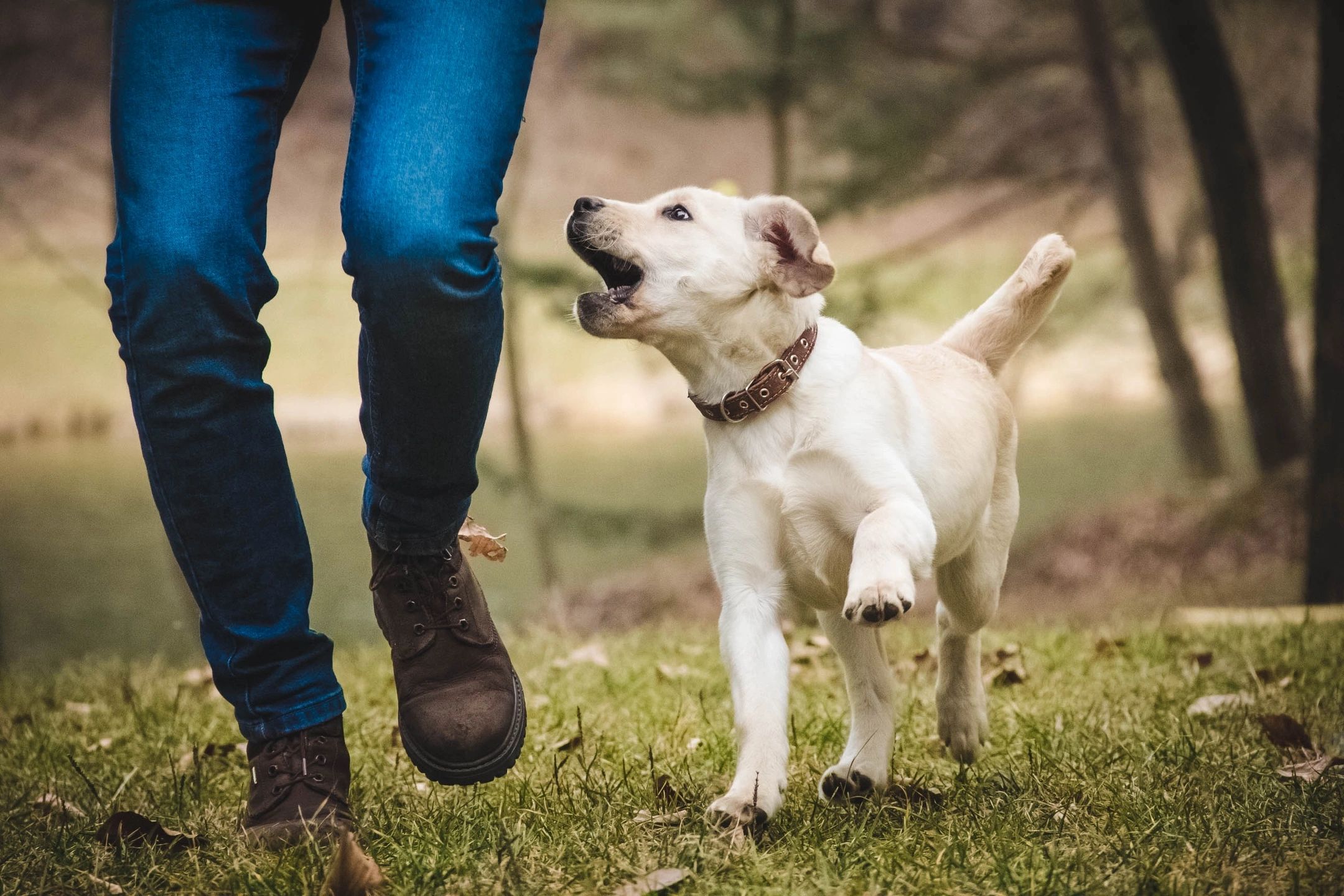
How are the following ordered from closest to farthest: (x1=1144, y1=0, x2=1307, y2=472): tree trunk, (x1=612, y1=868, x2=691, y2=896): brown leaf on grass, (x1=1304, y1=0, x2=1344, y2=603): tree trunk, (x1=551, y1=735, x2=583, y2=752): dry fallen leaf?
(x1=612, y1=868, x2=691, y2=896): brown leaf on grass, (x1=551, y1=735, x2=583, y2=752): dry fallen leaf, (x1=1304, y1=0, x2=1344, y2=603): tree trunk, (x1=1144, y1=0, x2=1307, y2=472): tree trunk

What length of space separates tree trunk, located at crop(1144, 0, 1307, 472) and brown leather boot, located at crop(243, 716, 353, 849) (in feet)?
19.2

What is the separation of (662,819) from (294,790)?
619 millimetres

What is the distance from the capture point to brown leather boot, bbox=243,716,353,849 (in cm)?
200

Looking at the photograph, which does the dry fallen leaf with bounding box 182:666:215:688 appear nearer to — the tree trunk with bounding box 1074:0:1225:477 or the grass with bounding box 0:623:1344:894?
the grass with bounding box 0:623:1344:894

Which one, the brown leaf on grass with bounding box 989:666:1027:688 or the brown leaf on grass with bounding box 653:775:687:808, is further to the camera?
the brown leaf on grass with bounding box 989:666:1027:688

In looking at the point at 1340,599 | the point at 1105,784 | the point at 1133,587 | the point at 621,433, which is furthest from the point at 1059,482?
the point at 1105,784

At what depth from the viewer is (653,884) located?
1766 mm

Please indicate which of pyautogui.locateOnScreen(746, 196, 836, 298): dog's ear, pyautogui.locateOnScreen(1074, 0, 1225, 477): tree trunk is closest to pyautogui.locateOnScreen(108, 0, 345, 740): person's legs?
pyautogui.locateOnScreen(746, 196, 836, 298): dog's ear

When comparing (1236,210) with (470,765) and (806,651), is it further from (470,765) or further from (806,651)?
(470,765)

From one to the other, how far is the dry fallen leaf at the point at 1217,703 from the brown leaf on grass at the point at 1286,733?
19 cm

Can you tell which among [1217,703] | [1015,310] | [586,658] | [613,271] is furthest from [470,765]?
[586,658]

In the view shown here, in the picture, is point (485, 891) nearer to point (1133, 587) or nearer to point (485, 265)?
point (485, 265)

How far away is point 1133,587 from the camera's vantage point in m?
8.22

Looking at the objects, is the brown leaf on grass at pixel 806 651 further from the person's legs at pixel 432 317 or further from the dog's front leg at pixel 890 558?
the person's legs at pixel 432 317
